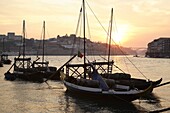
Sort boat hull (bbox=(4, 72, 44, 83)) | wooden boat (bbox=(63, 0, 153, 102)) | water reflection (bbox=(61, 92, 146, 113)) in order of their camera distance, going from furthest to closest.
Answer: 1. boat hull (bbox=(4, 72, 44, 83))
2. wooden boat (bbox=(63, 0, 153, 102))
3. water reflection (bbox=(61, 92, 146, 113))

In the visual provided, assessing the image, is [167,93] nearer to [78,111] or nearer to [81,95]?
[81,95]

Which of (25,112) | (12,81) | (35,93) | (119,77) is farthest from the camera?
(12,81)

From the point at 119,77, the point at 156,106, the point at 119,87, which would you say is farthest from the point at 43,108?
the point at 119,77

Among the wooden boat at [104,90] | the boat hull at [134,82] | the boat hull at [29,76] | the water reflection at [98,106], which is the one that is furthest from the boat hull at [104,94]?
the boat hull at [29,76]

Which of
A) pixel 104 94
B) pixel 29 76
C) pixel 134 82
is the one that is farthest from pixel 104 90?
pixel 29 76

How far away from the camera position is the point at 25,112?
108 feet

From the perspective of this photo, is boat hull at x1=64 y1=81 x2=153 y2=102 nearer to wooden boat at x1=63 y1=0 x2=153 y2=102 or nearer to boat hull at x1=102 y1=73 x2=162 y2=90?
wooden boat at x1=63 y1=0 x2=153 y2=102

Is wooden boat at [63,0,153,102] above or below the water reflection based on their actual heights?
above

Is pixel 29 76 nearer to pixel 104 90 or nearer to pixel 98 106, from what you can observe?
pixel 104 90

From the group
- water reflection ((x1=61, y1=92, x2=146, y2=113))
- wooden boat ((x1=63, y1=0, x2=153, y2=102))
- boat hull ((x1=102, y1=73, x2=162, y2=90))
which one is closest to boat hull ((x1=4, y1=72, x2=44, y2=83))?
boat hull ((x1=102, y1=73, x2=162, y2=90))

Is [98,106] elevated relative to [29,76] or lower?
lower

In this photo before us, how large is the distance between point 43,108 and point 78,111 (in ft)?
13.6

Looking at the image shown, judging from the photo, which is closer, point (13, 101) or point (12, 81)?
point (13, 101)

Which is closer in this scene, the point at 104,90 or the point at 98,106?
the point at 98,106
